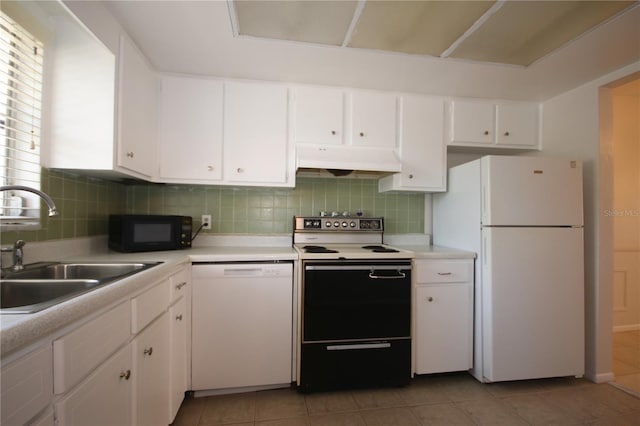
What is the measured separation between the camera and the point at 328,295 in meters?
1.79

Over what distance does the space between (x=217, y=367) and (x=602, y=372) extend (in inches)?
107

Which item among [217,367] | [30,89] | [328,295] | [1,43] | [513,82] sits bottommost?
[217,367]

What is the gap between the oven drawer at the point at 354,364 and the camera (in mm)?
1778

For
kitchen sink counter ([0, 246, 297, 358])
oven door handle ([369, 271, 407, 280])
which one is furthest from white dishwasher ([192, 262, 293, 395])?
oven door handle ([369, 271, 407, 280])

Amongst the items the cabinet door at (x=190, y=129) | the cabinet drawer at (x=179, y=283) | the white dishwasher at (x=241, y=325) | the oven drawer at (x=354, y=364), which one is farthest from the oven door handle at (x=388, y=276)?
the cabinet door at (x=190, y=129)

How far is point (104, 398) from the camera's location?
35.1 inches

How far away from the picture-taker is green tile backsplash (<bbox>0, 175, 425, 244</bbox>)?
7.00 ft

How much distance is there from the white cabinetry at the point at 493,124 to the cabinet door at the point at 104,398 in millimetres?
2505

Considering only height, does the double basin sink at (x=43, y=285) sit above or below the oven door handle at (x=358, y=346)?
above

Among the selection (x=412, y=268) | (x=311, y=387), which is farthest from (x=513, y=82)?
(x=311, y=387)

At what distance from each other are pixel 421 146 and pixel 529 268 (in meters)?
1.17

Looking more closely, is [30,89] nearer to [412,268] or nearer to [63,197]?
[63,197]

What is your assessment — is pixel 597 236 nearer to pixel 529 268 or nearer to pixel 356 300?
pixel 529 268

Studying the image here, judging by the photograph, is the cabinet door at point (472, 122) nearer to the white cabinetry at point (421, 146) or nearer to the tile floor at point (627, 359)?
the white cabinetry at point (421, 146)
